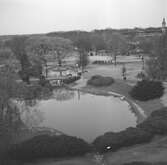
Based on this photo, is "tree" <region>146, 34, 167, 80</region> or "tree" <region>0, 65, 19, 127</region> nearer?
"tree" <region>0, 65, 19, 127</region>

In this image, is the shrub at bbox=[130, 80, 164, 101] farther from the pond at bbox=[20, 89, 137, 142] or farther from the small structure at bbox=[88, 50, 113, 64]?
the small structure at bbox=[88, 50, 113, 64]

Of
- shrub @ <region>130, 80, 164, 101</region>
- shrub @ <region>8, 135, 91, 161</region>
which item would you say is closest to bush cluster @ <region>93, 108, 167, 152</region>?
shrub @ <region>8, 135, 91, 161</region>

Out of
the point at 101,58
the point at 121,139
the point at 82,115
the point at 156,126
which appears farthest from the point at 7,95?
the point at 101,58

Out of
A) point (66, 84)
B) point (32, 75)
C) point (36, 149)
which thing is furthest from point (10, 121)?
point (32, 75)

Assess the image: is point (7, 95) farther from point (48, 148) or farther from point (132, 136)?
point (132, 136)

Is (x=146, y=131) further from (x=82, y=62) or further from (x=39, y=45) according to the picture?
(x=39, y=45)
